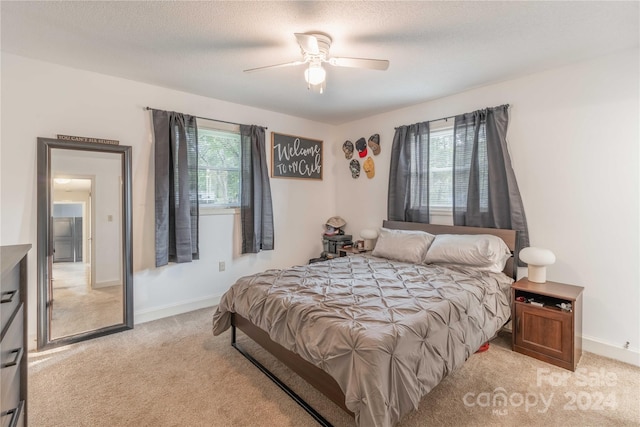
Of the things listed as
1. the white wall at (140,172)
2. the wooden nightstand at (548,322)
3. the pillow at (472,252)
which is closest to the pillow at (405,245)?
the pillow at (472,252)

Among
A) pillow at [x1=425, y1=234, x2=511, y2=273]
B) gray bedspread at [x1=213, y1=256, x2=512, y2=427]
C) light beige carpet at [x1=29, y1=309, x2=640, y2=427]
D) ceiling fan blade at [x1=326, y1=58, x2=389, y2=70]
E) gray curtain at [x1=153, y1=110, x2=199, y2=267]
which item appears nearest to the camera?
gray bedspread at [x1=213, y1=256, x2=512, y2=427]

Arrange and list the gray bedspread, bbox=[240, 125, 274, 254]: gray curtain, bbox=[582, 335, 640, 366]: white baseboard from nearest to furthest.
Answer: the gray bedspread, bbox=[582, 335, 640, 366]: white baseboard, bbox=[240, 125, 274, 254]: gray curtain

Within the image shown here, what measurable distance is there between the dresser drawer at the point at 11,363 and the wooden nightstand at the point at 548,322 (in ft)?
10.6

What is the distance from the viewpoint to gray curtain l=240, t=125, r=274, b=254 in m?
3.89

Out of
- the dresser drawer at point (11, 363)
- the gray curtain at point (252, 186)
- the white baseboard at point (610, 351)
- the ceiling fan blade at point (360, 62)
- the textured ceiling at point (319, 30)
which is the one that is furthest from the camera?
the gray curtain at point (252, 186)

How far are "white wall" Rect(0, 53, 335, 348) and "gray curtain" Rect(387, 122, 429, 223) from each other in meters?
1.31

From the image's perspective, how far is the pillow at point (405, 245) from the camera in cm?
322

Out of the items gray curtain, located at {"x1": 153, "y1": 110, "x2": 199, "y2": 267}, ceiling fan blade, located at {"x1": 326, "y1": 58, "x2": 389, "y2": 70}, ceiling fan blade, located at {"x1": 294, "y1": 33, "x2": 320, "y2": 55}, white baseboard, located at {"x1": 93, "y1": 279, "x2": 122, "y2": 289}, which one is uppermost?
ceiling fan blade, located at {"x1": 294, "y1": 33, "x2": 320, "y2": 55}

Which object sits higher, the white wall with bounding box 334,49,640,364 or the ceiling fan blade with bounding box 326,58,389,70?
the ceiling fan blade with bounding box 326,58,389,70

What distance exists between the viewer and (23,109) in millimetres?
2619

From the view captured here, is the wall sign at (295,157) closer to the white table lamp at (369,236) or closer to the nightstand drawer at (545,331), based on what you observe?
the white table lamp at (369,236)

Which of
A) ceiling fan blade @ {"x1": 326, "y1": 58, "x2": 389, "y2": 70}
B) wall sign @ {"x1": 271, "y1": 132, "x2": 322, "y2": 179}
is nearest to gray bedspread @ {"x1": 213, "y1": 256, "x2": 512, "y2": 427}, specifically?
ceiling fan blade @ {"x1": 326, "y1": 58, "x2": 389, "y2": 70}

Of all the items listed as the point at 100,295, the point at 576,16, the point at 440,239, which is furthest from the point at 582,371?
the point at 100,295

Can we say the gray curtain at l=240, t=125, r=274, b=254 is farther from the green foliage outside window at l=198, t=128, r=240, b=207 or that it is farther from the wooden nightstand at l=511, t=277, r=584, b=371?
the wooden nightstand at l=511, t=277, r=584, b=371
